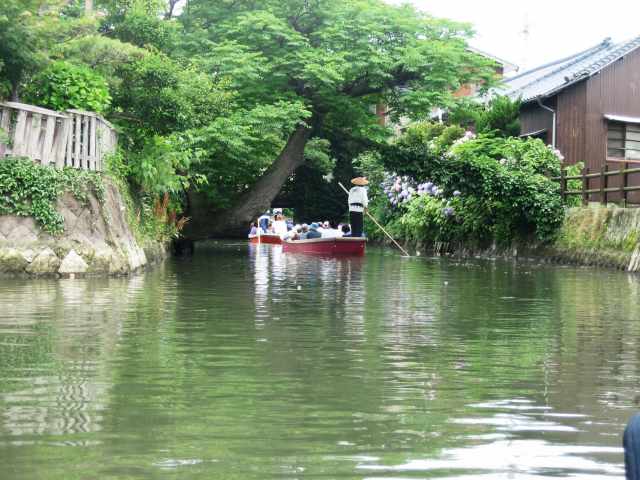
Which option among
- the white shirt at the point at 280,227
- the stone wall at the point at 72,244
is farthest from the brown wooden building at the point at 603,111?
the stone wall at the point at 72,244

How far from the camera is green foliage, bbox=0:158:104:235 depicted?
16.2m

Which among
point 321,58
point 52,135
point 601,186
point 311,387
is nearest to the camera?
point 311,387

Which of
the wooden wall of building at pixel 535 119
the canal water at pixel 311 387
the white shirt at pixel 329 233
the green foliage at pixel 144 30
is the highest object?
the green foliage at pixel 144 30

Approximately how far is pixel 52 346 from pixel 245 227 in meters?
23.1

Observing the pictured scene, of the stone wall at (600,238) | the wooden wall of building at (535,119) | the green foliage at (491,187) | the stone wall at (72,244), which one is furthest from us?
the wooden wall of building at (535,119)

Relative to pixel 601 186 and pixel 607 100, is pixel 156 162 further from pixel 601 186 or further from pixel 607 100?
pixel 607 100

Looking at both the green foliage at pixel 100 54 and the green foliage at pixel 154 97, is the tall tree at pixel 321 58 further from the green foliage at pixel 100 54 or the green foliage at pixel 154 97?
the green foliage at pixel 100 54

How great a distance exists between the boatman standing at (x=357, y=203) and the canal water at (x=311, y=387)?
17673mm

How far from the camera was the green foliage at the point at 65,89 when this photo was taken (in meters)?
18.5

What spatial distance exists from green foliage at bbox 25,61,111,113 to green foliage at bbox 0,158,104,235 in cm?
221

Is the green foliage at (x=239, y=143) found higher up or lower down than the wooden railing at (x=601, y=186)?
higher up

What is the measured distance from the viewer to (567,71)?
37562 millimetres

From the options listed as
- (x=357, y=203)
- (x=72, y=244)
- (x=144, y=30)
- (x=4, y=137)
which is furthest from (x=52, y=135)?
(x=357, y=203)

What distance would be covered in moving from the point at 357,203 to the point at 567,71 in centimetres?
1152
